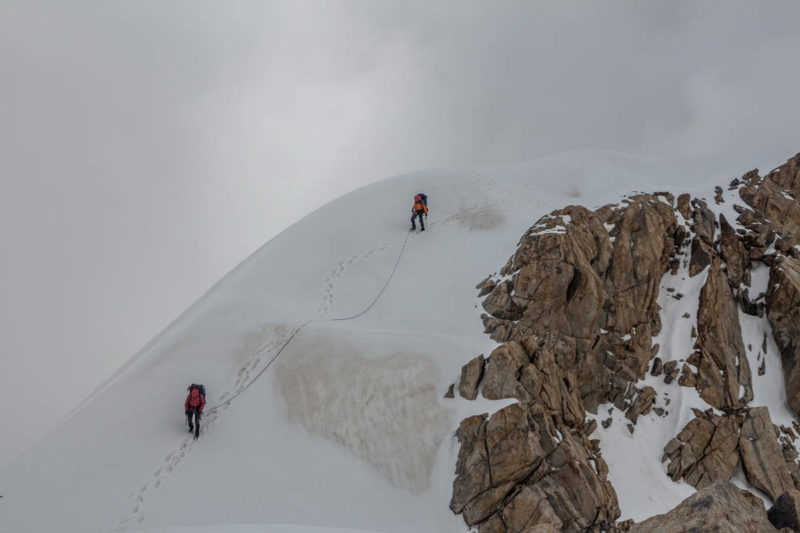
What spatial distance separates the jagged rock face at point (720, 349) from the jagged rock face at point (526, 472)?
26.6 feet

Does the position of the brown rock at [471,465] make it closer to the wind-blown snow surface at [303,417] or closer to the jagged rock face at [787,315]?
the wind-blown snow surface at [303,417]

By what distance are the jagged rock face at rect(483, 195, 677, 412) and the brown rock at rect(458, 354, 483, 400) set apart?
257 centimetres

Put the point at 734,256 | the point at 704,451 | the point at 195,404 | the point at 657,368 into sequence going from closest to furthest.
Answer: the point at 195,404 → the point at 704,451 → the point at 657,368 → the point at 734,256

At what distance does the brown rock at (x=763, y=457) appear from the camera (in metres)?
18.5

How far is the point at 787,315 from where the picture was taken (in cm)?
2302

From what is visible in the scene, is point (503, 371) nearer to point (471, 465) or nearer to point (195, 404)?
point (471, 465)

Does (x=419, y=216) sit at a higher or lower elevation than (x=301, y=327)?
higher

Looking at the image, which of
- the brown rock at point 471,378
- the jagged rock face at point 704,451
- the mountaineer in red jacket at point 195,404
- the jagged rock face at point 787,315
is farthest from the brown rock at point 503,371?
the jagged rock face at point 787,315

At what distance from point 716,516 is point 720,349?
19.0 metres

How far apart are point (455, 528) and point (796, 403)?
18.3 meters

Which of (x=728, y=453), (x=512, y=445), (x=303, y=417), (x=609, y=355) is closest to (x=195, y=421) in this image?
(x=303, y=417)

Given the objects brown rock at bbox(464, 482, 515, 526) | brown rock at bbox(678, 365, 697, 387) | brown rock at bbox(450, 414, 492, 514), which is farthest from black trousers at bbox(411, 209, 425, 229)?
brown rock at bbox(464, 482, 515, 526)

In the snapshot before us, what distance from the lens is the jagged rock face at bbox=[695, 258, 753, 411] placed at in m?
20.7

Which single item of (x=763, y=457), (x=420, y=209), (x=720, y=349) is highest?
(x=420, y=209)
